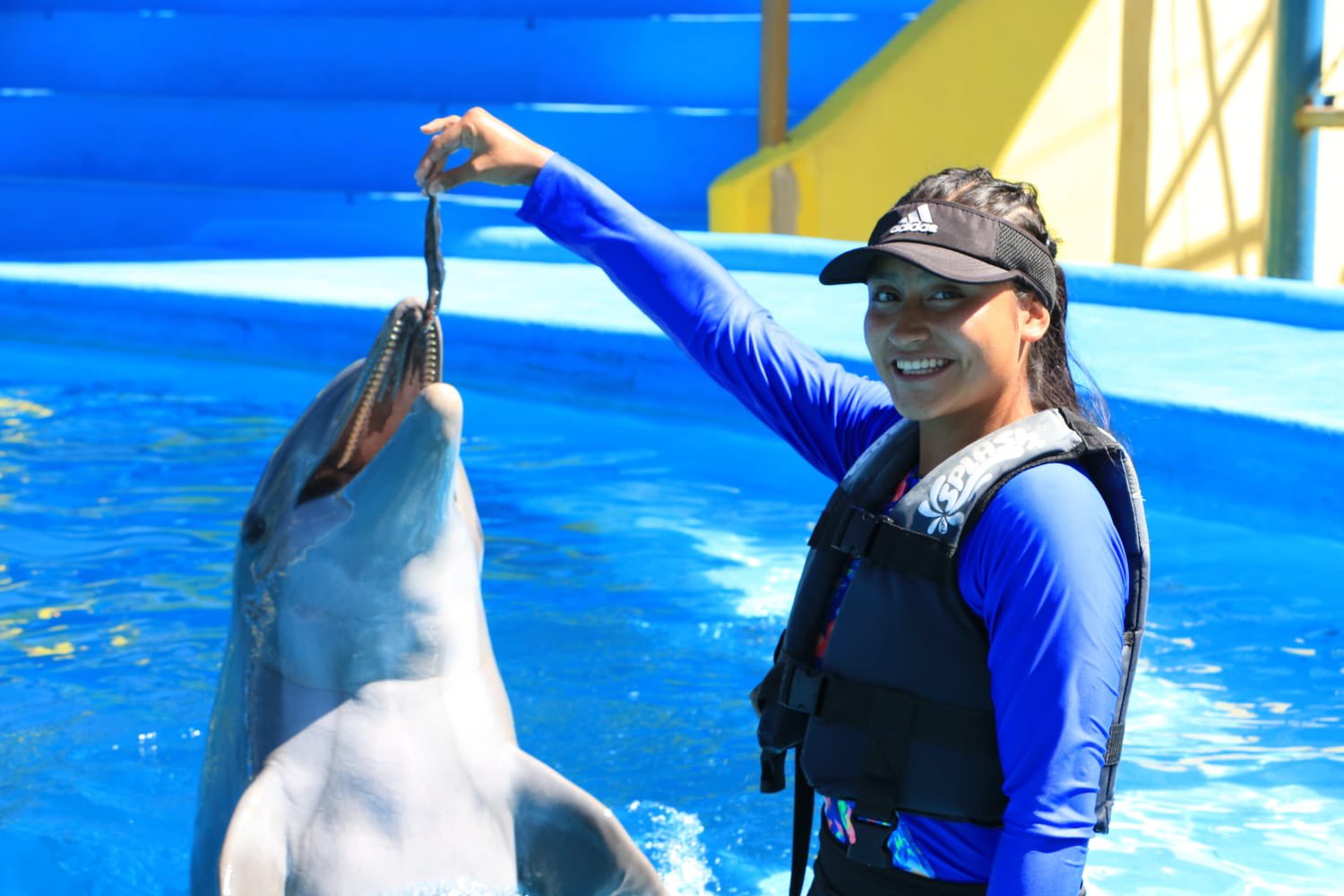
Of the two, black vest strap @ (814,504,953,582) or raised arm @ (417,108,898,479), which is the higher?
raised arm @ (417,108,898,479)

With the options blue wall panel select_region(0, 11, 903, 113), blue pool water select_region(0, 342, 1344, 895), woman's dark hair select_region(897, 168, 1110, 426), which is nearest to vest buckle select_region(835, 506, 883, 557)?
woman's dark hair select_region(897, 168, 1110, 426)

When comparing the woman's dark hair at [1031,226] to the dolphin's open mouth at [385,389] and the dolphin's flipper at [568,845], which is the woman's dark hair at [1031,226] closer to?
the dolphin's open mouth at [385,389]

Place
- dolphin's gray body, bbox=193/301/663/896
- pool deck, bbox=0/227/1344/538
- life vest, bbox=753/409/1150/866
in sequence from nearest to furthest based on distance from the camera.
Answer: life vest, bbox=753/409/1150/866 < dolphin's gray body, bbox=193/301/663/896 < pool deck, bbox=0/227/1344/538

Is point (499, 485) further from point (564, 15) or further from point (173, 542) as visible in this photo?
point (564, 15)

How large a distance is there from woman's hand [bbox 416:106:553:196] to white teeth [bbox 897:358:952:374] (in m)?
0.78

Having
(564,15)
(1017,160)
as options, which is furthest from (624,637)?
(564,15)

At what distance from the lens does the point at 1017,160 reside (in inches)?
374

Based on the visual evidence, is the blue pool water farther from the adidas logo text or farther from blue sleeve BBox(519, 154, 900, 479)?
the adidas logo text

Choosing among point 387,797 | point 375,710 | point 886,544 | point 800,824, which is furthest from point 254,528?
point 886,544

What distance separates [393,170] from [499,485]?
5591 millimetres

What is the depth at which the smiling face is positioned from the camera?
1.88 m

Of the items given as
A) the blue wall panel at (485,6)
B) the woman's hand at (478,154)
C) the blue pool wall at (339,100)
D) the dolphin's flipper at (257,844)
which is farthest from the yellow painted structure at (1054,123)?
the dolphin's flipper at (257,844)

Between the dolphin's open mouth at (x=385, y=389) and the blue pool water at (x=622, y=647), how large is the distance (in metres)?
1.41

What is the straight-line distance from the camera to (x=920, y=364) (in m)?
1.91
